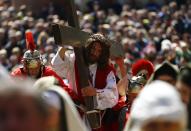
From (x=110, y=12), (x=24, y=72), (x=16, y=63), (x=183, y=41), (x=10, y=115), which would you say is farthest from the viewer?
(x=110, y=12)

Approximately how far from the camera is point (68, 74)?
32.7ft

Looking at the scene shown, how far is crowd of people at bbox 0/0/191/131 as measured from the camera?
3.97 m

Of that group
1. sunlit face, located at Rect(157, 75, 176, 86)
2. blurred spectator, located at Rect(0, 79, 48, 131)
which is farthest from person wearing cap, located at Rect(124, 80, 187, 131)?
sunlit face, located at Rect(157, 75, 176, 86)

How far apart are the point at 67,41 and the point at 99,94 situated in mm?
1379

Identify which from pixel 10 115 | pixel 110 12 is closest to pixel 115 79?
pixel 10 115

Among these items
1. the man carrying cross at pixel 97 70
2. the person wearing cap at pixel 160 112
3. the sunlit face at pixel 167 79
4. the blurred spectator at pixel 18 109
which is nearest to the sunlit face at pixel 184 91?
the sunlit face at pixel 167 79

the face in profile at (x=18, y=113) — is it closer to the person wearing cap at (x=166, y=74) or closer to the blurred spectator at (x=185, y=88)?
the blurred spectator at (x=185, y=88)

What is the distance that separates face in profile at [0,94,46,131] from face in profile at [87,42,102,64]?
5802mm

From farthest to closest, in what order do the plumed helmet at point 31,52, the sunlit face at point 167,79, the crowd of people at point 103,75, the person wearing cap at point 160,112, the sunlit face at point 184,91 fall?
the plumed helmet at point 31,52
the sunlit face at point 167,79
the sunlit face at point 184,91
the person wearing cap at point 160,112
the crowd of people at point 103,75

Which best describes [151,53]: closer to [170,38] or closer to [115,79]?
[170,38]

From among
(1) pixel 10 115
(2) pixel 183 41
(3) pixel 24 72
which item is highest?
(1) pixel 10 115

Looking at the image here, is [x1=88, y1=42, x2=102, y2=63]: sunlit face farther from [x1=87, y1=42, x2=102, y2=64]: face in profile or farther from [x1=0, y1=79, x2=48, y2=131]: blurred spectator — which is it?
[x1=0, y1=79, x2=48, y2=131]: blurred spectator

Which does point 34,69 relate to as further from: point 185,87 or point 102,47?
point 185,87

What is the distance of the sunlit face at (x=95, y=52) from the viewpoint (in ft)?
31.8
